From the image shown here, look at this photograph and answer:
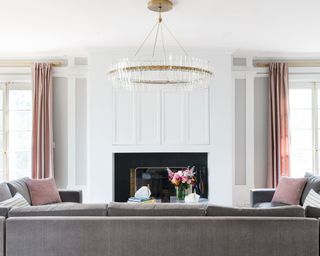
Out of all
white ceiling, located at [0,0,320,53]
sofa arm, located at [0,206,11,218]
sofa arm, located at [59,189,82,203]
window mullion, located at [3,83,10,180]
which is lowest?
sofa arm, located at [59,189,82,203]

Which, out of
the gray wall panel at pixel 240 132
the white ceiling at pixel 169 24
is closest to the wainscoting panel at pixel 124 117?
the white ceiling at pixel 169 24

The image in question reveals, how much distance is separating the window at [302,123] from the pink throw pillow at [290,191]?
1.55 m

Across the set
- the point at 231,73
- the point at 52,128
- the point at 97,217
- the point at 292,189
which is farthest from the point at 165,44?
the point at 97,217

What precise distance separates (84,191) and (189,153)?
6.16 ft

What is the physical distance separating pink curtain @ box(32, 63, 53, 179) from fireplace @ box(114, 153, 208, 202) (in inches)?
45.6

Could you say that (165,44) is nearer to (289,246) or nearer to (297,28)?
(297,28)

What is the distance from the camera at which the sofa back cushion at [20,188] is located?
153 inches

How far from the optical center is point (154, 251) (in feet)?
8.53

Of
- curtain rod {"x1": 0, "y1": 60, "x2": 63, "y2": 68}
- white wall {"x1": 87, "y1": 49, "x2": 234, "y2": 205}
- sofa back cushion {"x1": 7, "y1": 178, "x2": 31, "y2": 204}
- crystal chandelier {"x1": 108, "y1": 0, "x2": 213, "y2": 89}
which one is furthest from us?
curtain rod {"x1": 0, "y1": 60, "x2": 63, "y2": 68}

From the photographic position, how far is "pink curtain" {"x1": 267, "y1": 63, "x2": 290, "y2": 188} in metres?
5.62

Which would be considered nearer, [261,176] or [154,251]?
[154,251]

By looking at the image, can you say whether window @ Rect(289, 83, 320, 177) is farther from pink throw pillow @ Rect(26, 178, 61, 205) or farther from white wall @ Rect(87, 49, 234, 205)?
pink throw pillow @ Rect(26, 178, 61, 205)

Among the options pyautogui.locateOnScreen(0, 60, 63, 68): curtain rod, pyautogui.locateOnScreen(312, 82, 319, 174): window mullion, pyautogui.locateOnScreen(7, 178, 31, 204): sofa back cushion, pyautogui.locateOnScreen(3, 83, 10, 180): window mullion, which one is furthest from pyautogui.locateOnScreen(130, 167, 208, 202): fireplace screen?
pyautogui.locateOnScreen(0, 60, 63, 68): curtain rod

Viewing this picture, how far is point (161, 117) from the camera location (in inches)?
209
